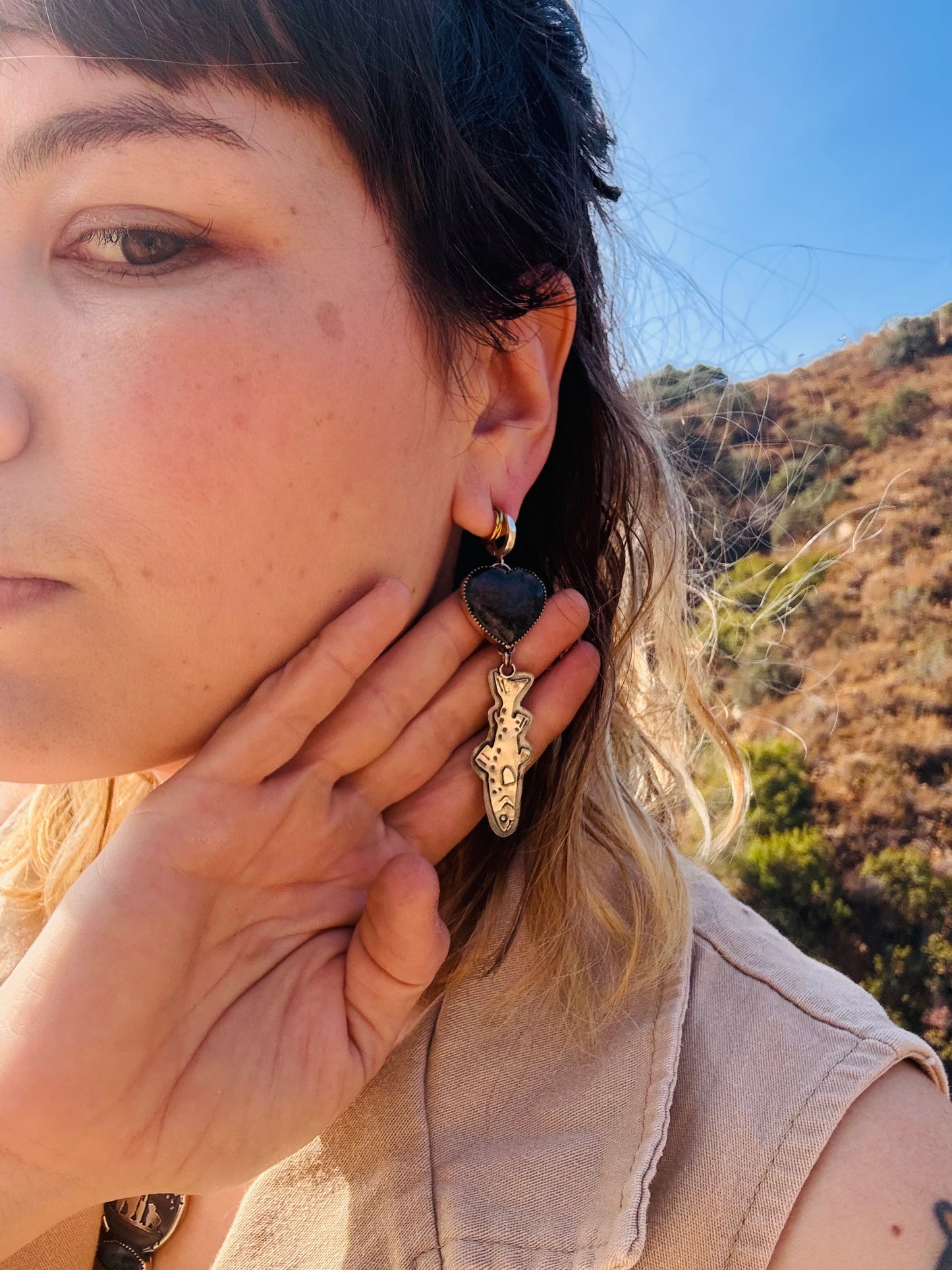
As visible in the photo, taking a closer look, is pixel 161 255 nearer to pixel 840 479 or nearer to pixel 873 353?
pixel 840 479

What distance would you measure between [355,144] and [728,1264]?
1.61 m

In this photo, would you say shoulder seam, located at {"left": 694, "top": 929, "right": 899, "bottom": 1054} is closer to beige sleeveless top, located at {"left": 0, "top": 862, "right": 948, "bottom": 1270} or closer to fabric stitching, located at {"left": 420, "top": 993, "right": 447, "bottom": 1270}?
beige sleeveless top, located at {"left": 0, "top": 862, "right": 948, "bottom": 1270}

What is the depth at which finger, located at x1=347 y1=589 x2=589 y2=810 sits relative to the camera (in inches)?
54.4

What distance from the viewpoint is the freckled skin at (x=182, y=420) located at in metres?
1.03

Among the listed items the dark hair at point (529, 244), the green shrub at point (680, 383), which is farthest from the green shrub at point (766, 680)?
the dark hair at point (529, 244)

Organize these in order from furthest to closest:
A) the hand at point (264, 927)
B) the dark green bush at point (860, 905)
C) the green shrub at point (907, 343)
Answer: the green shrub at point (907, 343), the dark green bush at point (860, 905), the hand at point (264, 927)

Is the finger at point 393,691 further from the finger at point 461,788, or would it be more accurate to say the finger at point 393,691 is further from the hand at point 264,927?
the finger at point 461,788

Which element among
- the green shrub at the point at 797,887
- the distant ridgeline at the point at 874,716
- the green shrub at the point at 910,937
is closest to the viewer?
the green shrub at the point at 910,937

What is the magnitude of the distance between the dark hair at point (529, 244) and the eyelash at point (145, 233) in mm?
172

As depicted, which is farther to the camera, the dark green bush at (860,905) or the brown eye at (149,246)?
the dark green bush at (860,905)

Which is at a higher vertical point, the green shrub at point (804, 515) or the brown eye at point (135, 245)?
the green shrub at point (804, 515)

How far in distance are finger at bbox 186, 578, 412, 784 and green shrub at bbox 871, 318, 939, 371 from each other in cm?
1398

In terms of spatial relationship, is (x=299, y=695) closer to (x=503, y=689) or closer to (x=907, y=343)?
(x=503, y=689)

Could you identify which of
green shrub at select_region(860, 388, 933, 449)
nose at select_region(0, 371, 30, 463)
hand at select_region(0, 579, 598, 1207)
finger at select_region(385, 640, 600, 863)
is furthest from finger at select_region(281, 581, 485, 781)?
green shrub at select_region(860, 388, 933, 449)
